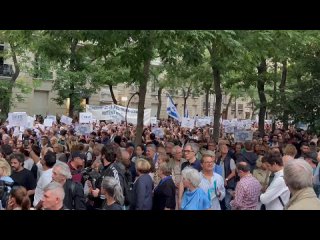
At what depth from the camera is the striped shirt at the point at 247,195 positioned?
6461 millimetres

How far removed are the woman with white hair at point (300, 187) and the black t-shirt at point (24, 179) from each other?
4735 mm

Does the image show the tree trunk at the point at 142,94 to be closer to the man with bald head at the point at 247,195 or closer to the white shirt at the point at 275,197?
the man with bald head at the point at 247,195

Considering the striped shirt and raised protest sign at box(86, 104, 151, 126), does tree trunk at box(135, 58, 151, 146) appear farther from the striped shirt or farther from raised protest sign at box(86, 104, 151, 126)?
raised protest sign at box(86, 104, 151, 126)

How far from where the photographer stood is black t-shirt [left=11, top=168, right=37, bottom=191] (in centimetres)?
788

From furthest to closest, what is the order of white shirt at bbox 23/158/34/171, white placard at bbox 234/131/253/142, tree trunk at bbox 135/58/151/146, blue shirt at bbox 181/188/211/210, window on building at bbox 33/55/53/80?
window on building at bbox 33/55/53/80 → white placard at bbox 234/131/253/142 → tree trunk at bbox 135/58/151/146 → white shirt at bbox 23/158/34/171 → blue shirt at bbox 181/188/211/210

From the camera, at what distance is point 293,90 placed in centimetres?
1773

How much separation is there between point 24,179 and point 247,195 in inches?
137

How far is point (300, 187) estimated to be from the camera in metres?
4.16

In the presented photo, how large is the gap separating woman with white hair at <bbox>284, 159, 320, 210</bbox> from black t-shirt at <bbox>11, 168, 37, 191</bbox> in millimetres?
4735

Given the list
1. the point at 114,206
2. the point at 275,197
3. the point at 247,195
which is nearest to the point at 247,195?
the point at 247,195

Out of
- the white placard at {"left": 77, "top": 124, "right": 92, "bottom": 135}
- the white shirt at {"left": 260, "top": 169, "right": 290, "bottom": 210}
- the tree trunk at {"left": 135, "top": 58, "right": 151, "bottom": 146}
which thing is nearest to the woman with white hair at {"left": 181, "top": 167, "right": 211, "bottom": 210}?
the white shirt at {"left": 260, "top": 169, "right": 290, "bottom": 210}
